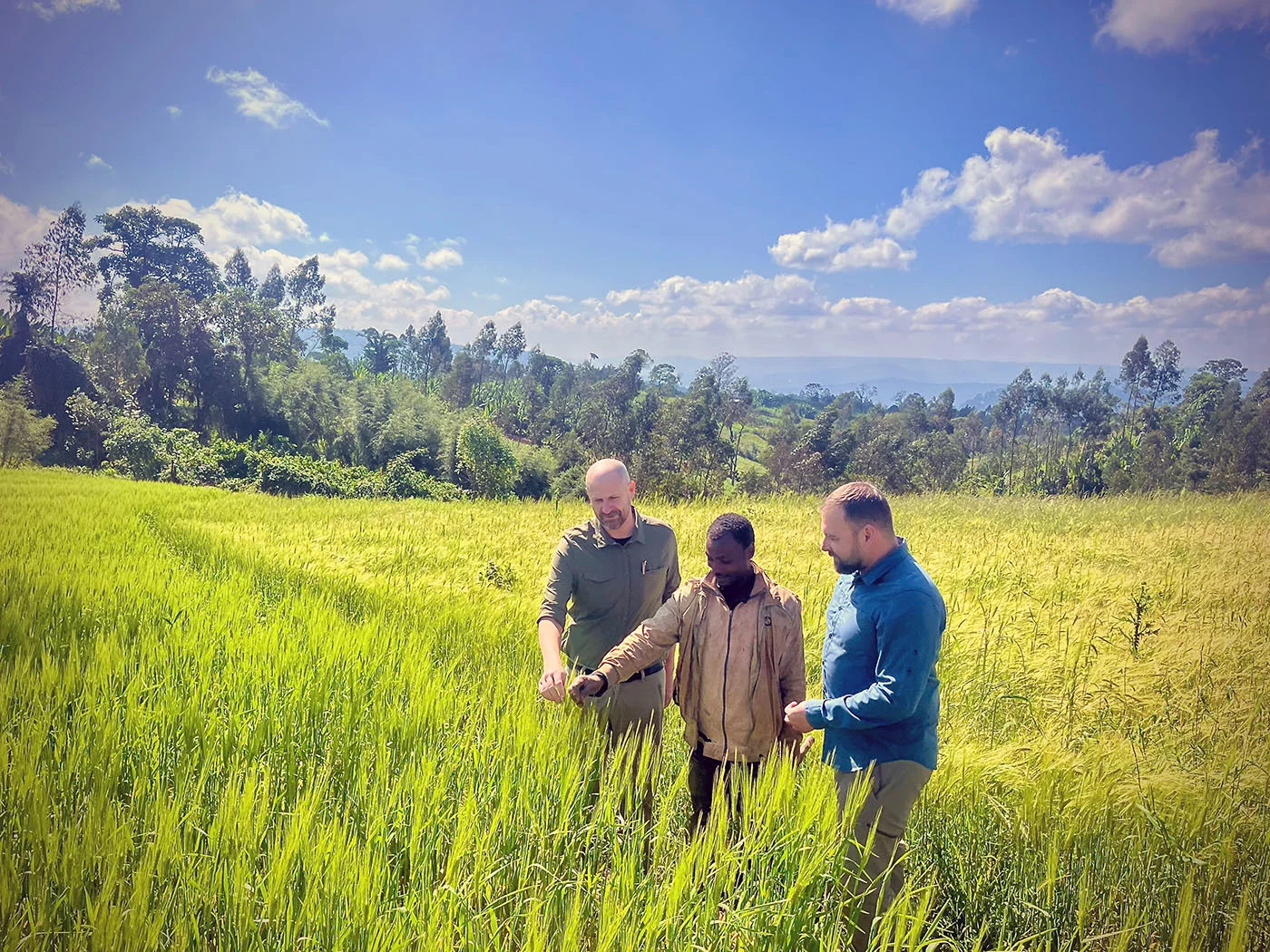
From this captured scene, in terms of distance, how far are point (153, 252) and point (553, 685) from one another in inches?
2587

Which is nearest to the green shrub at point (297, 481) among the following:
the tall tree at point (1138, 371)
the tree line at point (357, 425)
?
the tree line at point (357, 425)

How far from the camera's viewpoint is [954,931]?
270cm

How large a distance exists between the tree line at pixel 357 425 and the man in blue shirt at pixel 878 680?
693 inches

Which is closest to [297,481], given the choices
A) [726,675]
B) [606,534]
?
[606,534]

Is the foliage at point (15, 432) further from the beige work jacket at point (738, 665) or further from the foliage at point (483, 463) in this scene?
the foliage at point (483, 463)

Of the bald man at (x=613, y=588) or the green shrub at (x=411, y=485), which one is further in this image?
the green shrub at (x=411, y=485)

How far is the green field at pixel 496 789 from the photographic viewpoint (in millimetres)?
1745

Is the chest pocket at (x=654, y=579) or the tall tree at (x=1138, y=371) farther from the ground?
the tall tree at (x=1138, y=371)

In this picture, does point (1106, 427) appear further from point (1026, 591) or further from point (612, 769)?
point (612, 769)

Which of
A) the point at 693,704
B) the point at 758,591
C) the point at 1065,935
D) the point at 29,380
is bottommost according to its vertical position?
the point at 1065,935

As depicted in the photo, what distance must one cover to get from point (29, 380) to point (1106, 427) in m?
92.7

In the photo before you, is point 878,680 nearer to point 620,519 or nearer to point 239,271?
point 620,519

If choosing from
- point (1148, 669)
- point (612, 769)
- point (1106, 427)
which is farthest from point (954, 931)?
point (1106, 427)

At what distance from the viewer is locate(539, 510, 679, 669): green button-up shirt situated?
10.7 feet
